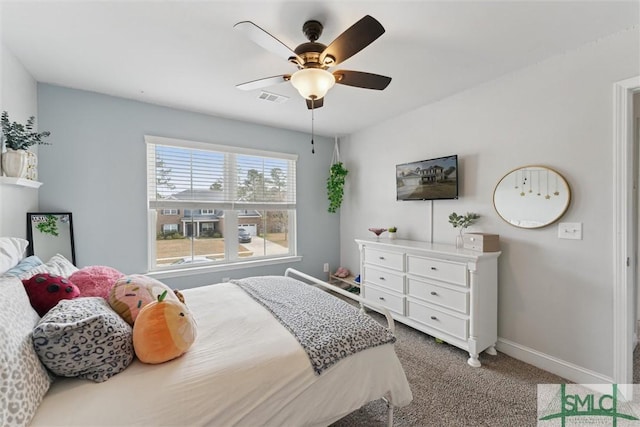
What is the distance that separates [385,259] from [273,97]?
2.14 metres

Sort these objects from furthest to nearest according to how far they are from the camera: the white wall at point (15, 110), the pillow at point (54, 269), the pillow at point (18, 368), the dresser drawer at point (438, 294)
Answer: the dresser drawer at point (438, 294), the white wall at point (15, 110), the pillow at point (54, 269), the pillow at point (18, 368)

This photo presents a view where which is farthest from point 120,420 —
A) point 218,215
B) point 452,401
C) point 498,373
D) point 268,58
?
point 218,215

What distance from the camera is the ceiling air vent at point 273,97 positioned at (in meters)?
2.70

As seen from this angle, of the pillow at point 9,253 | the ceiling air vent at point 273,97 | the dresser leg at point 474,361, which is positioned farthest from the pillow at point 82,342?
the dresser leg at point 474,361

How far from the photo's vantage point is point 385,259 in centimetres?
298

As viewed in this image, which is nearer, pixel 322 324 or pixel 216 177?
pixel 322 324

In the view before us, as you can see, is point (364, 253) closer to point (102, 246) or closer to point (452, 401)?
point (452, 401)

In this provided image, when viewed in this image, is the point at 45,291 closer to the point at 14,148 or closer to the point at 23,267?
the point at 23,267

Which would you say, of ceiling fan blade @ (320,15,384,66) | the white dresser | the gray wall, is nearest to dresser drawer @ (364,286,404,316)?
the white dresser

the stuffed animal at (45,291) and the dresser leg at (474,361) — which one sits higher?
the stuffed animal at (45,291)

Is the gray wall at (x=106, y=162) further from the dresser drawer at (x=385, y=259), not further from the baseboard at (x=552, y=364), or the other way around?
the baseboard at (x=552, y=364)

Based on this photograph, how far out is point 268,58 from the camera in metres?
2.10

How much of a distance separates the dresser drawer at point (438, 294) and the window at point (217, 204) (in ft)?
6.31

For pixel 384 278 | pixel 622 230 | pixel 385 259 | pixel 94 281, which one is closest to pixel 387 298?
pixel 384 278
